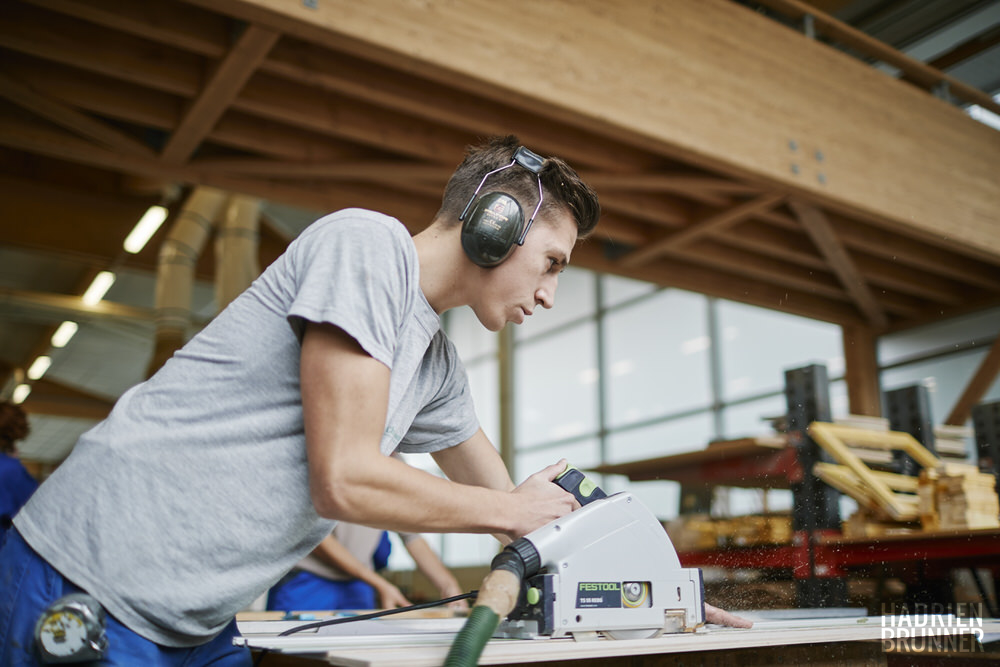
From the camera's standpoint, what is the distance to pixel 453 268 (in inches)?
43.8

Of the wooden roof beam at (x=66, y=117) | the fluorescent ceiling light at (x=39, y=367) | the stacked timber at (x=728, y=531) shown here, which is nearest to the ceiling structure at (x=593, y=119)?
the wooden roof beam at (x=66, y=117)

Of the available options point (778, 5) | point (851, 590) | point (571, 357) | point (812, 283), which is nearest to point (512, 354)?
point (571, 357)

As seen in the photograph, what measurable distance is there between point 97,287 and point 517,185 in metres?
9.48

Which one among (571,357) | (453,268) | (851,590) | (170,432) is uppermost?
(571,357)

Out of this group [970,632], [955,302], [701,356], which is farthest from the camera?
[701,356]

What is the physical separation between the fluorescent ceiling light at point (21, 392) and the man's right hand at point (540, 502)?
1424 cm

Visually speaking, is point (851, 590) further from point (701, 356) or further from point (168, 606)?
point (701, 356)

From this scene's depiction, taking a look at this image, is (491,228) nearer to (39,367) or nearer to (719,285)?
(719,285)

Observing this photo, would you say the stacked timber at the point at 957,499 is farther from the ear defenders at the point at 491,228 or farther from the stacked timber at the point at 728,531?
the ear defenders at the point at 491,228

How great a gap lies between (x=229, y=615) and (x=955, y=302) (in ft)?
21.6

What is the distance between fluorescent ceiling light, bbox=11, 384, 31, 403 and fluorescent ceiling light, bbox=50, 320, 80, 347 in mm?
2021

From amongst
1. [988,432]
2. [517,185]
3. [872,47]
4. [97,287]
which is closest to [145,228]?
[97,287]

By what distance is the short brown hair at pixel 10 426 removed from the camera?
3.59 m

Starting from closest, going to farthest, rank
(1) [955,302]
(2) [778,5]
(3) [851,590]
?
(3) [851,590]
(2) [778,5]
(1) [955,302]
